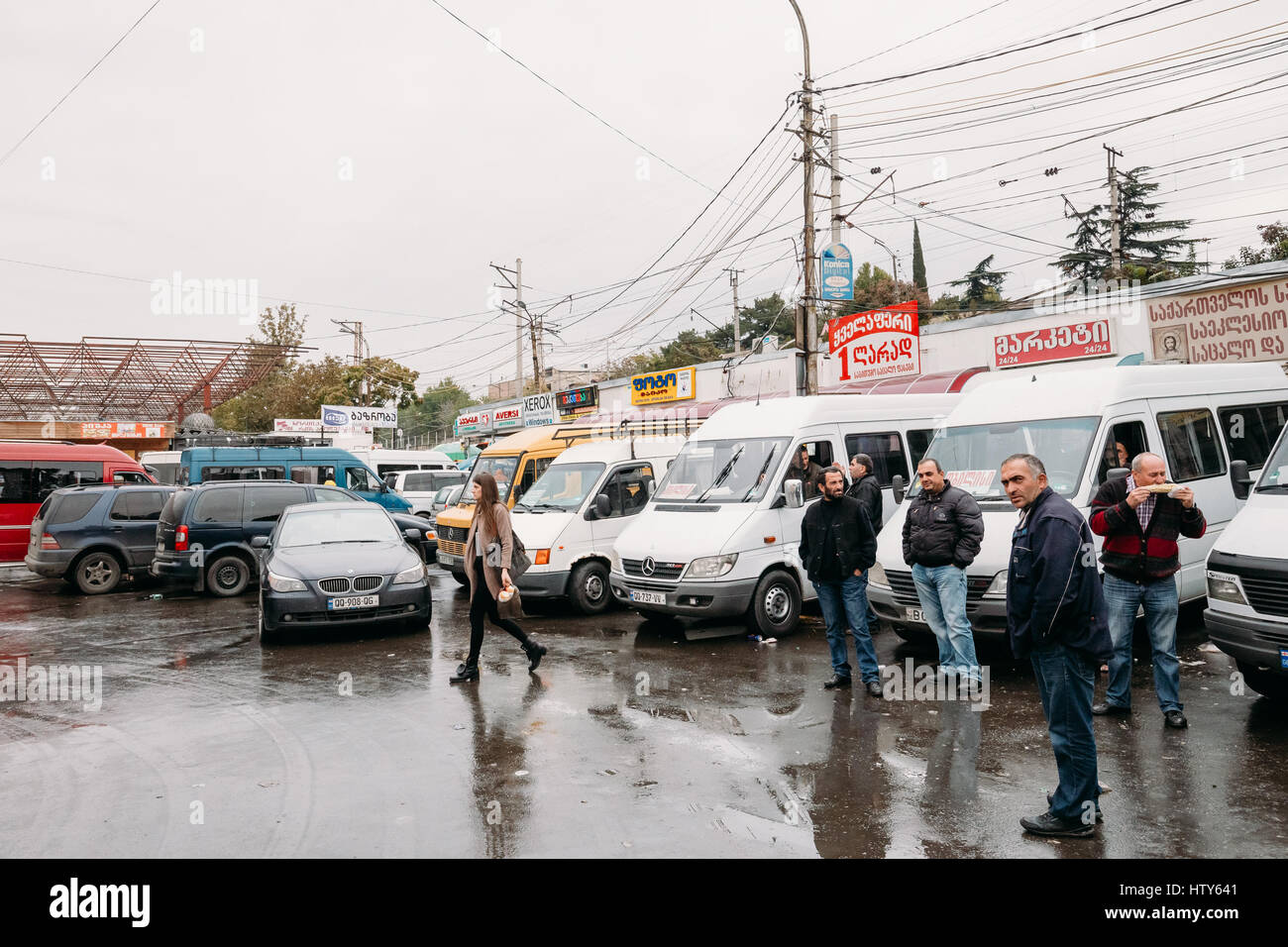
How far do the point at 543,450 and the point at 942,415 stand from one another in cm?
588

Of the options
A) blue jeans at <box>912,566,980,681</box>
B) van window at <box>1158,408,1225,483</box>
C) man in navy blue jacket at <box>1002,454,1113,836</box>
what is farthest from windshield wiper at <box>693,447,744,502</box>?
man in navy blue jacket at <box>1002,454,1113,836</box>

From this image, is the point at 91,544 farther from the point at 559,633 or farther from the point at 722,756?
the point at 722,756

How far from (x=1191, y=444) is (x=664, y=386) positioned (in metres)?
22.0

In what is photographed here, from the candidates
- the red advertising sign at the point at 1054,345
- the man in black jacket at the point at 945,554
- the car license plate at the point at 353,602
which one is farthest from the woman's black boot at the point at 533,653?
the red advertising sign at the point at 1054,345

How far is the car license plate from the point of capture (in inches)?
373

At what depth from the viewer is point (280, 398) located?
143ft

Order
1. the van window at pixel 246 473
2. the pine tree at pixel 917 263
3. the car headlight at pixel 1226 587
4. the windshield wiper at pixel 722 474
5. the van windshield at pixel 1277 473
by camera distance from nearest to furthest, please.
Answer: the car headlight at pixel 1226 587
the van windshield at pixel 1277 473
the windshield wiper at pixel 722 474
the van window at pixel 246 473
the pine tree at pixel 917 263

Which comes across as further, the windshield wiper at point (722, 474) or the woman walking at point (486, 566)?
the windshield wiper at point (722, 474)

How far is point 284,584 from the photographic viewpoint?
9492 millimetres

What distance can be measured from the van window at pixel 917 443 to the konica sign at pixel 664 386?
17.9 metres

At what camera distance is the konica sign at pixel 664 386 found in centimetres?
2909

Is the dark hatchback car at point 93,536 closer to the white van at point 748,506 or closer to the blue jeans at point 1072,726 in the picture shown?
the white van at point 748,506
